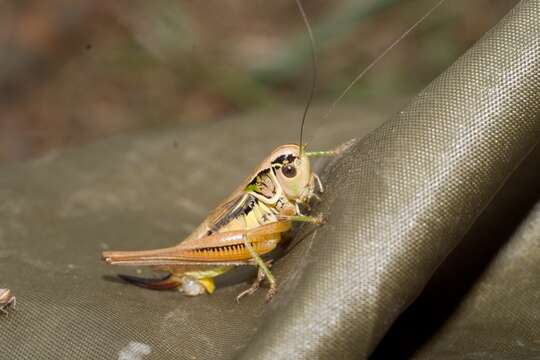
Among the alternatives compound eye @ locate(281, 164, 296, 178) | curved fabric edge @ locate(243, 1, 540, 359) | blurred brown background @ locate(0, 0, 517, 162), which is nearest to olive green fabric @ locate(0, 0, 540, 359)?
curved fabric edge @ locate(243, 1, 540, 359)

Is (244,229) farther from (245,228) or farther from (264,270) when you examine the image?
(264,270)

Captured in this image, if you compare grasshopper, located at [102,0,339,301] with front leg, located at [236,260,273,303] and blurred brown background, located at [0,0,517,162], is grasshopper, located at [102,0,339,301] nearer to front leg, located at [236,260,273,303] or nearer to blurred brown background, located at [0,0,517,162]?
front leg, located at [236,260,273,303]

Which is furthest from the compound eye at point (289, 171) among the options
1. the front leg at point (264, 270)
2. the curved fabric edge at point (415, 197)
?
the curved fabric edge at point (415, 197)

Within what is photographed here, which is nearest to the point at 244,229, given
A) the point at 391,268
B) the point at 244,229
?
the point at 244,229

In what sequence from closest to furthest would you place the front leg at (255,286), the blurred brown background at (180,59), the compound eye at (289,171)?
1. the front leg at (255,286)
2. the compound eye at (289,171)
3. the blurred brown background at (180,59)

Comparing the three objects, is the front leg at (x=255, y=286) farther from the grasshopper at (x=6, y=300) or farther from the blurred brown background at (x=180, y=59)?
the blurred brown background at (x=180, y=59)
